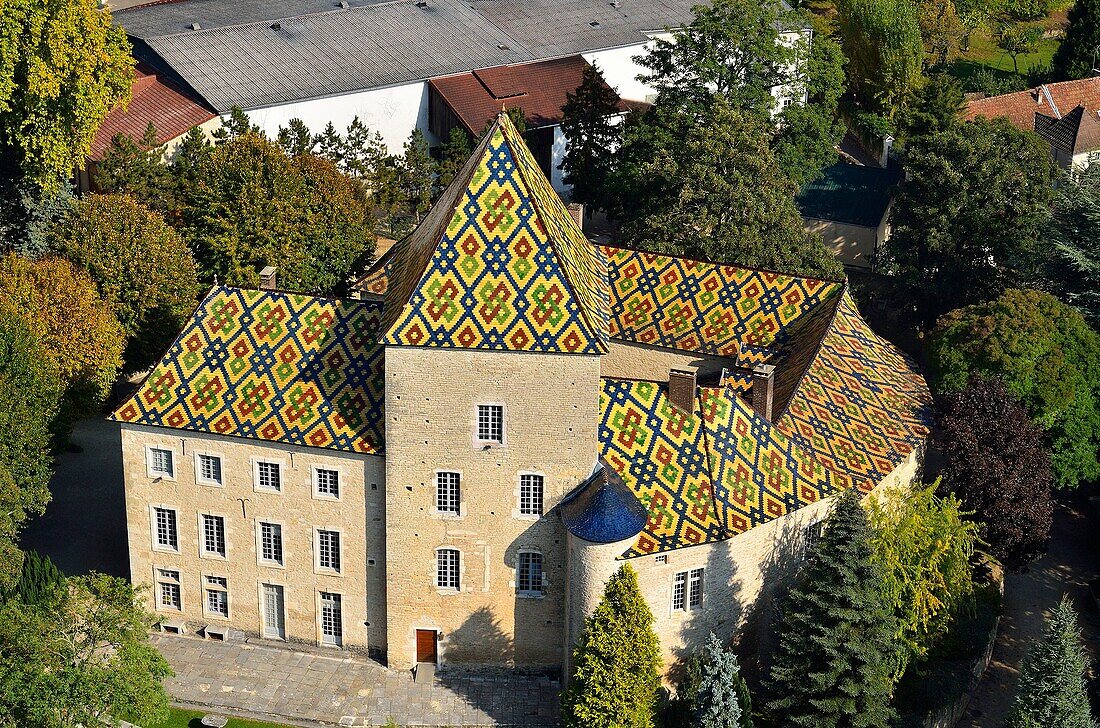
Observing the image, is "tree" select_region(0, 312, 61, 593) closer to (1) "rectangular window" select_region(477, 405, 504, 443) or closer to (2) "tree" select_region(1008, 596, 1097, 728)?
(1) "rectangular window" select_region(477, 405, 504, 443)

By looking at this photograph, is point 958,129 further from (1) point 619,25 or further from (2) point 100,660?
(2) point 100,660

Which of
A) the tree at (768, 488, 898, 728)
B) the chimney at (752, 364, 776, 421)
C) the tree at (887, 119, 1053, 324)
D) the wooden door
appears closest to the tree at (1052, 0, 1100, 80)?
the tree at (887, 119, 1053, 324)

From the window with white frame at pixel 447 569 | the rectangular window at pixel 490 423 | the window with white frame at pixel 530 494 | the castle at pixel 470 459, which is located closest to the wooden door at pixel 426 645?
the castle at pixel 470 459

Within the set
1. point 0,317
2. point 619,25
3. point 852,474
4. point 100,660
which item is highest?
point 619,25

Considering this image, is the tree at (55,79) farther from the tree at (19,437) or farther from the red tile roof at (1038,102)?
the red tile roof at (1038,102)

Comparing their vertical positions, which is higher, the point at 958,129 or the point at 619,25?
the point at 619,25

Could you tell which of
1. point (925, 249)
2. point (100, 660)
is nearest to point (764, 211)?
point (925, 249)

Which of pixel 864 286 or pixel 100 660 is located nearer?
pixel 100 660
